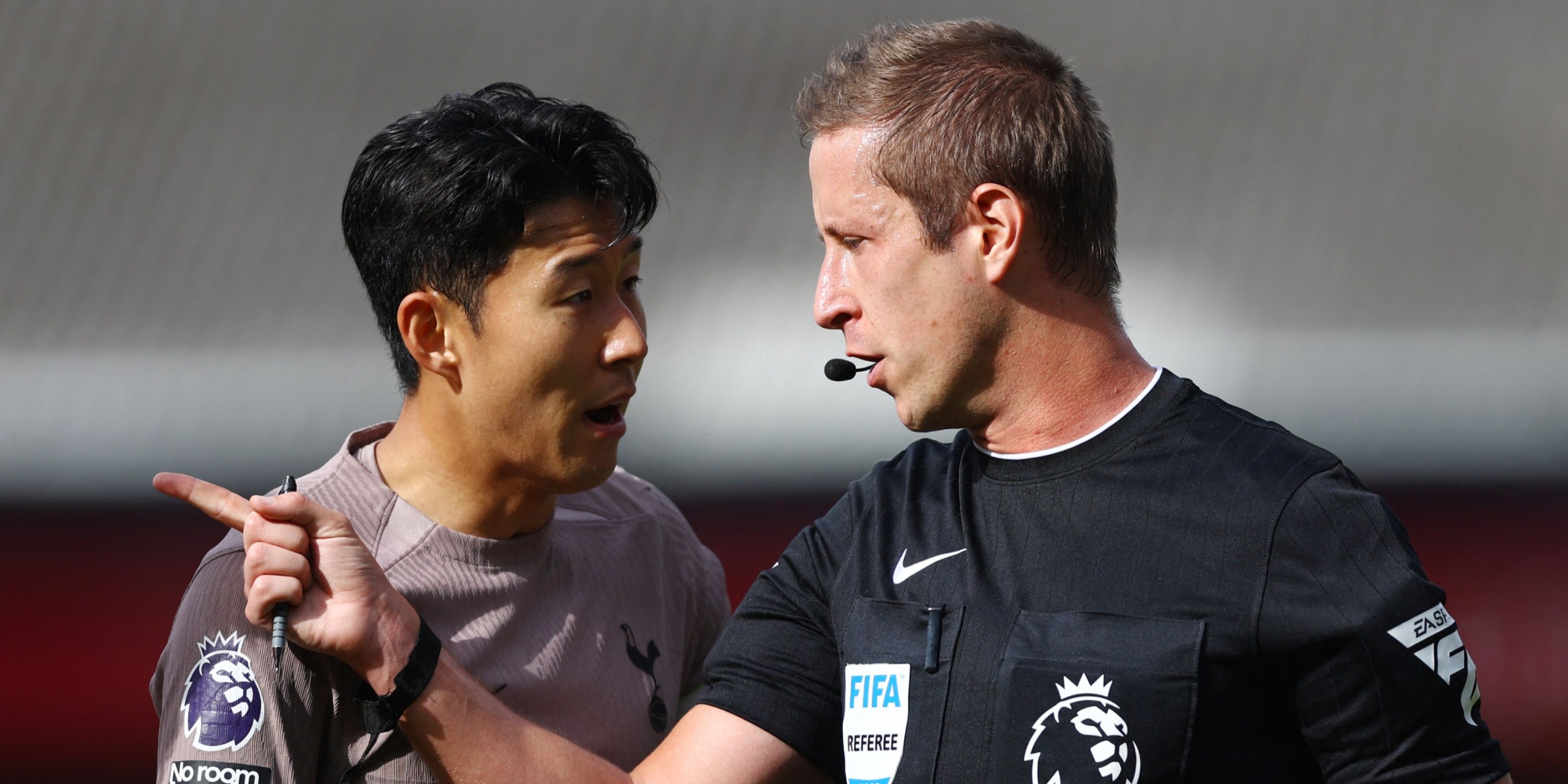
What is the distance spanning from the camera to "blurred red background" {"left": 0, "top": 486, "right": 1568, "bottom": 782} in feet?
15.7

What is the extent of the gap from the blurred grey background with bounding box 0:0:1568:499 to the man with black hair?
12.3 ft

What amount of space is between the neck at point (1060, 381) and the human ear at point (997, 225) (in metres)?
0.10

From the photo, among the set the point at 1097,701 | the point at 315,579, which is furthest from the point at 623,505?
the point at 1097,701

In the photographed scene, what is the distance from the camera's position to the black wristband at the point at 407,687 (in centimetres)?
193

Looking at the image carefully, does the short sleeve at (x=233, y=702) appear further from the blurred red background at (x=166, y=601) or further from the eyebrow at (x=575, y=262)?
the blurred red background at (x=166, y=601)

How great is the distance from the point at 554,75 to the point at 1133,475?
19.3 feet

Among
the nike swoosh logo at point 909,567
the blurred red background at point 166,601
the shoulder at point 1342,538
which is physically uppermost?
the shoulder at point 1342,538

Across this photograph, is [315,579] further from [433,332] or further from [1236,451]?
[1236,451]

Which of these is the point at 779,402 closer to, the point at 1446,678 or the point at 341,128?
the point at 341,128

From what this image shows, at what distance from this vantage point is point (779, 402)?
6.32 metres

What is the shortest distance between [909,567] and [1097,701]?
0.39 m

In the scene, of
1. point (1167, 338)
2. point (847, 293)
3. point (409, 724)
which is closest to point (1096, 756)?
point (847, 293)

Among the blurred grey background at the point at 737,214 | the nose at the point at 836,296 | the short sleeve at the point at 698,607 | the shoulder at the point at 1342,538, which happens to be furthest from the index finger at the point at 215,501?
the blurred grey background at the point at 737,214

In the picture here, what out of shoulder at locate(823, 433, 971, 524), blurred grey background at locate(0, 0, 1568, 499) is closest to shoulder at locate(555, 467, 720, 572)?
shoulder at locate(823, 433, 971, 524)
